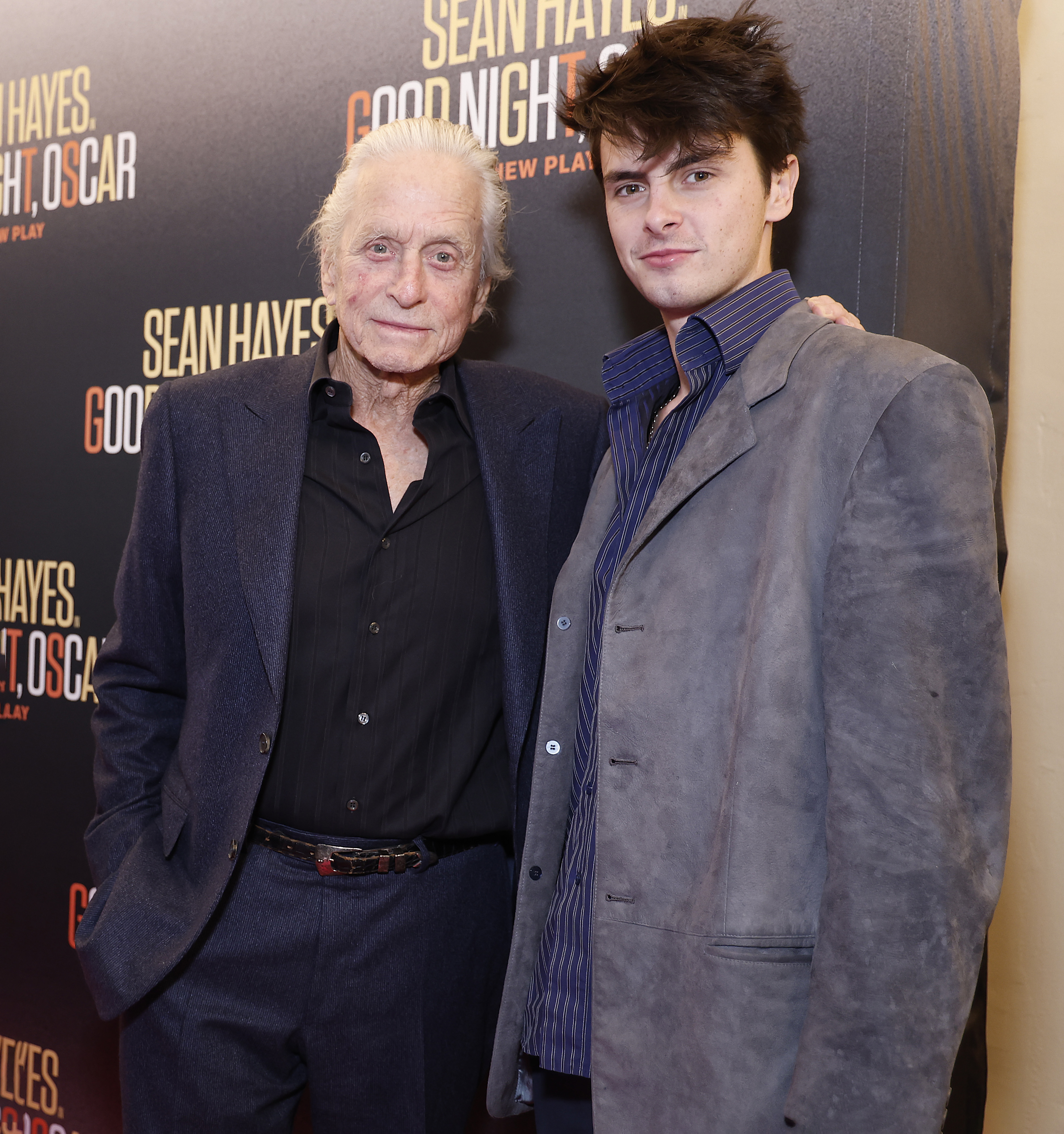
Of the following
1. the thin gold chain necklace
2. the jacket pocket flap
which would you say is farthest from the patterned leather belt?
the thin gold chain necklace

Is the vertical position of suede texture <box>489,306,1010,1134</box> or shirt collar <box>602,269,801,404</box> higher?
shirt collar <box>602,269,801,404</box>

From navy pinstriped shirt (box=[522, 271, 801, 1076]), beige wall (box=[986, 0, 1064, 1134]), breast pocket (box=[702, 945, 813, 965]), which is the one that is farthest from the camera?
beige wall (box=[986, 0, 1064, 1134])

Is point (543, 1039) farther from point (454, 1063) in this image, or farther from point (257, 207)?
point (257, 207)

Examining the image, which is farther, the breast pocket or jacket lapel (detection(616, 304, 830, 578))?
jacket lapel (detection(616, 304, 830, 578))

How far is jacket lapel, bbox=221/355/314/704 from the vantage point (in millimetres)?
1588

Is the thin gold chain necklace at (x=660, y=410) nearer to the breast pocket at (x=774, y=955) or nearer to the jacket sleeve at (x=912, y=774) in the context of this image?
the jacket sleeve at (x=912, y=774)

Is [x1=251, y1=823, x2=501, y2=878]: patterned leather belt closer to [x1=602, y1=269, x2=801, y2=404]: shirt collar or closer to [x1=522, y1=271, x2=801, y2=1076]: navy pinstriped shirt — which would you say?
[x1=522, y1=271, x2=801, y2=1076]: navy pinstriped shirt

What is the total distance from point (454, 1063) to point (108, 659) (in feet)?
3.04

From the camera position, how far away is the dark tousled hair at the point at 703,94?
1425mm

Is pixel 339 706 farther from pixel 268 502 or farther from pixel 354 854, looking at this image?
pixel 268 502

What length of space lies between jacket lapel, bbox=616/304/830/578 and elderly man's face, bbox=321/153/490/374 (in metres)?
0.58

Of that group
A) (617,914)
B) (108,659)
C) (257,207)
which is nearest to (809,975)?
(617,914)

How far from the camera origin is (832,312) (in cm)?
146

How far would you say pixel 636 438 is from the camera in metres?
1.53
